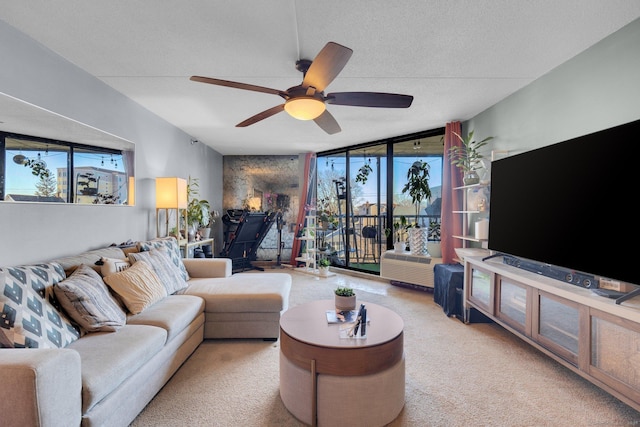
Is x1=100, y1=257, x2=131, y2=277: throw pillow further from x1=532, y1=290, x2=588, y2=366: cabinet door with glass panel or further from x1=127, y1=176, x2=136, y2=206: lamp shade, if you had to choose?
x1=532, y1=290, x2=588, y2=366: cabinet door with glass panel

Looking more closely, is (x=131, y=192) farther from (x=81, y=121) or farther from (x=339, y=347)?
(x=339, y=347)

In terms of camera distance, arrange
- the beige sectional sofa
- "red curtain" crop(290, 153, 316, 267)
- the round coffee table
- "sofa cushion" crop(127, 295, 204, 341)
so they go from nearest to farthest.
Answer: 1. the beige sectional sofa
2. the round coffee table
3. "sofa cushion" crop(127, 295, 204, 341)
4. "red curtain" crop(290, 153, 316, 267)

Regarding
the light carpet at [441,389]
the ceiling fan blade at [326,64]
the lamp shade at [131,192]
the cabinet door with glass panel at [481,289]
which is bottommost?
the light carpet at [441,389]

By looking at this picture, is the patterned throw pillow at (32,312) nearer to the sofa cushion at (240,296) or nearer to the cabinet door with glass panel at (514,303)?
the sofa cushion at (240,296)

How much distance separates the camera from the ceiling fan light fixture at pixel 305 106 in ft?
6.88

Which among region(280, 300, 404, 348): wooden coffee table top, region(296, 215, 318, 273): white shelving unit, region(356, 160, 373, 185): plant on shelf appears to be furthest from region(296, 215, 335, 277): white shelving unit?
region(280, 300, 404, 348): wooden coffee table top

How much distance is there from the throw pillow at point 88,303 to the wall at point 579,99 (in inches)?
146

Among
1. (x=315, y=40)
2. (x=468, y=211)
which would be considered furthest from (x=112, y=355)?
(x=468, y=211)

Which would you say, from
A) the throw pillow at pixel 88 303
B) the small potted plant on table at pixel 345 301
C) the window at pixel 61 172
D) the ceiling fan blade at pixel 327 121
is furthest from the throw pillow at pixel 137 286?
the ceiling fan blade at pixel 327 121

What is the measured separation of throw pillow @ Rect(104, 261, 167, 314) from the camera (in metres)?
2.19

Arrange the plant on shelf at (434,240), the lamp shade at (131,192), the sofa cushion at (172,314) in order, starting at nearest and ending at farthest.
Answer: the sofa cushion at (172,314)
the lamp shade at (131,192)
the plant on shelf at (434,240)

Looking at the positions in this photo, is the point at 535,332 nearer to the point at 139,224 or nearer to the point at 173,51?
the point at 173,51

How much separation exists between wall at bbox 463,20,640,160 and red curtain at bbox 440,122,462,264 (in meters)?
0.76

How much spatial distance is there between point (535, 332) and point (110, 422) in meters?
2.81
